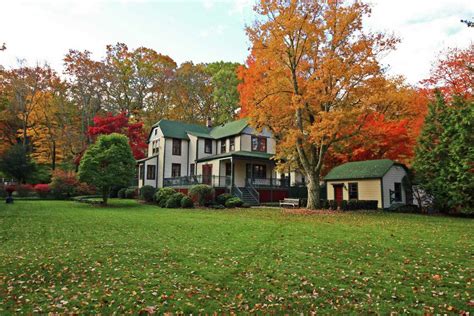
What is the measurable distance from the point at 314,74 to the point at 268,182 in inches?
504

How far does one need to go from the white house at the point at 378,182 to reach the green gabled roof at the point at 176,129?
1666 centimetres

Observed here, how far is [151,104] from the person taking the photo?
143 feet

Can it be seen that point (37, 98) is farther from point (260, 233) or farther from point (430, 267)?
point (430, 267)

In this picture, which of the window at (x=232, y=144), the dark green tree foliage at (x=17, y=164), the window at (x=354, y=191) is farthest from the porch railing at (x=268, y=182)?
the dark green tree foliage at (x=17, y=164)

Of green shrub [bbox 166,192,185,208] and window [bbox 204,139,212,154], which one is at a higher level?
window [bbox 204,139,212,154]

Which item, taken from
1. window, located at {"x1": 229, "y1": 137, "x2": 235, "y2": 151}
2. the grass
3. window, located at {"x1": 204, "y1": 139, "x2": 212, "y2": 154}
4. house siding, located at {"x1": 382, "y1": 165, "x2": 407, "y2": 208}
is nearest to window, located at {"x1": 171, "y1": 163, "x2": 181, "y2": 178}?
window, located at {"x1": 204, "y1": 139, "x2": 212, "y2": 154}

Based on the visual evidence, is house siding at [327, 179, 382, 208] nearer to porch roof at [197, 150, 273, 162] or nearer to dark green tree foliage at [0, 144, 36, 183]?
porch roof at [197, 150, 273, 162]

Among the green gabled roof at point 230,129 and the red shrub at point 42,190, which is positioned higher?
the green gabled roof at point 230,129

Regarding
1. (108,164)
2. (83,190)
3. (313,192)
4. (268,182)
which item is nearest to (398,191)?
(313,192)

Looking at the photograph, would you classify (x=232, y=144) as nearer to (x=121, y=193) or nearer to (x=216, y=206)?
(x=216, y=206)

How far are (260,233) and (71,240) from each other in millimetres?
5802

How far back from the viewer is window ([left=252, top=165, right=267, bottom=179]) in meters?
30.1

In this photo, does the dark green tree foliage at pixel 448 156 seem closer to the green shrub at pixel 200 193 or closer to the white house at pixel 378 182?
the white house at pixel 378 182

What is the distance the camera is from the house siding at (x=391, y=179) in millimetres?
22281
